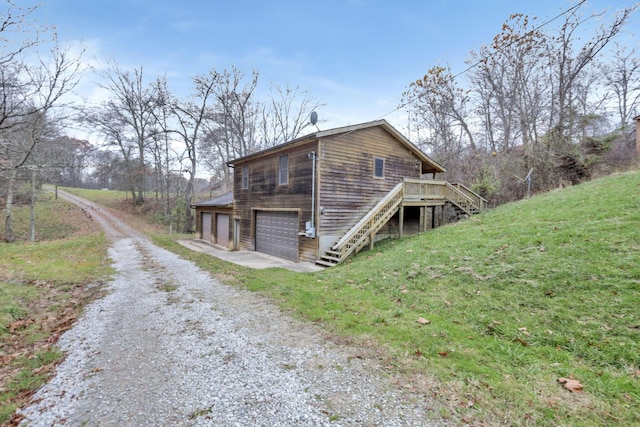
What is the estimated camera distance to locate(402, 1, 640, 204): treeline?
15422mm

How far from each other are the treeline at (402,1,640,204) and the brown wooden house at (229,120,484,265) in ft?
11.0

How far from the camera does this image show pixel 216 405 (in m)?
3.05

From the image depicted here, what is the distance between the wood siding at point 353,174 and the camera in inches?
453

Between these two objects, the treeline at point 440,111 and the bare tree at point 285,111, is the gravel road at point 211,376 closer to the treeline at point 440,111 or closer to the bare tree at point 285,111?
the treeline at point 440,111

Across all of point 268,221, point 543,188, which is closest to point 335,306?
point 268,221

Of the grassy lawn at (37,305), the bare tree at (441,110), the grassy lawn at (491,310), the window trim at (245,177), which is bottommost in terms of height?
the grassy lawn at (37,305)

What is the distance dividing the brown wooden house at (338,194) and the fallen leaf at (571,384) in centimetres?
750

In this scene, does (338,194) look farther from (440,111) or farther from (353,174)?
(440,111)

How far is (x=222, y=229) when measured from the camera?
18422mm

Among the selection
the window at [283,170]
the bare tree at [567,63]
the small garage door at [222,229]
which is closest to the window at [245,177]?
the small garage door at [222,229]

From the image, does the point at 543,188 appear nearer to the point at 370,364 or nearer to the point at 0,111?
the point at 370,364

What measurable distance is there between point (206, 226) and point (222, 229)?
10.2 ft

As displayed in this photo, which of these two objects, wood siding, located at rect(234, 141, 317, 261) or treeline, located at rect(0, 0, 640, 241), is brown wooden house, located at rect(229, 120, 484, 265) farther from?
treeline, located at rect(0, 0, 640, 241)

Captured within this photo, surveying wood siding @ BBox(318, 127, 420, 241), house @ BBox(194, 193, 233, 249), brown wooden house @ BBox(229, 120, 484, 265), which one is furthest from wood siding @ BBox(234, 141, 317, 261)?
house @ BBox(194, 193, 233, 249)
